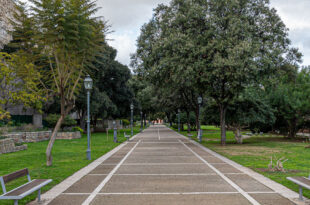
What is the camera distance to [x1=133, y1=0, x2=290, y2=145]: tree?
19.7 metres

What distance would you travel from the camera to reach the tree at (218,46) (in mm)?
19672

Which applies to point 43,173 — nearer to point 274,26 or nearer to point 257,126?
point 274,26

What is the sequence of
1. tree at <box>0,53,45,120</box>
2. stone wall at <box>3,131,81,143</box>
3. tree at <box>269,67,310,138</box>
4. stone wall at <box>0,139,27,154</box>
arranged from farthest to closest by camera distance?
stone wall at <box>3,131,81,143</box> < tree at <box>269,67,310,138</box> < stone wall at <box>0,139,27,154</box> < tree at <box>0,53,45,120</box>

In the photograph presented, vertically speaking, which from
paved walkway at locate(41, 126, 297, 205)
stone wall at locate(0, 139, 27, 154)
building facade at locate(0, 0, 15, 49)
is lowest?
paved walkway at locate(41, 126, 297, 205)

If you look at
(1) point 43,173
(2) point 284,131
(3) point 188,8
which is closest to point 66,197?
(1) point 43,173

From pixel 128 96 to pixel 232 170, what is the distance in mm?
36969

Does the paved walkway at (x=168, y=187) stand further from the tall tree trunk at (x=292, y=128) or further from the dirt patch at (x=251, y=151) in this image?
the tall tree trunk at (x=292, y=128)

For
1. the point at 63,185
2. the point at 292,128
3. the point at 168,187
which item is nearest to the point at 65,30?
the point at 63,185

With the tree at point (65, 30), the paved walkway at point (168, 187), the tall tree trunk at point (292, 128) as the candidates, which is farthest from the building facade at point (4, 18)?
the tall tree trunk at point (292, 128)

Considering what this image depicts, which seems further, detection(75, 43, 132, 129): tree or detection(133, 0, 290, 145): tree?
detection(75, 43, 132, 129): tree

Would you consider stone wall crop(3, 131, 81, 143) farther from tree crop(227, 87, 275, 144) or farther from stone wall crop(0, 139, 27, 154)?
tree crop(227, 87, 275, 144)


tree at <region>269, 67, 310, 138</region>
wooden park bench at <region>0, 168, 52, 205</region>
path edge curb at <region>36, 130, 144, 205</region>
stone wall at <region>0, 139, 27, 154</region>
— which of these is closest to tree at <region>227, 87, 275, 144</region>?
tree at <region>269, 67, 310, 138</region>

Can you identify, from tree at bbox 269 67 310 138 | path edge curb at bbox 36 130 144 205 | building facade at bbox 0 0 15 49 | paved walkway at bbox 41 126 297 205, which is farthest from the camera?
building facade at bbox 0 0 15 49

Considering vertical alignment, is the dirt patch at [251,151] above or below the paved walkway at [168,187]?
below
